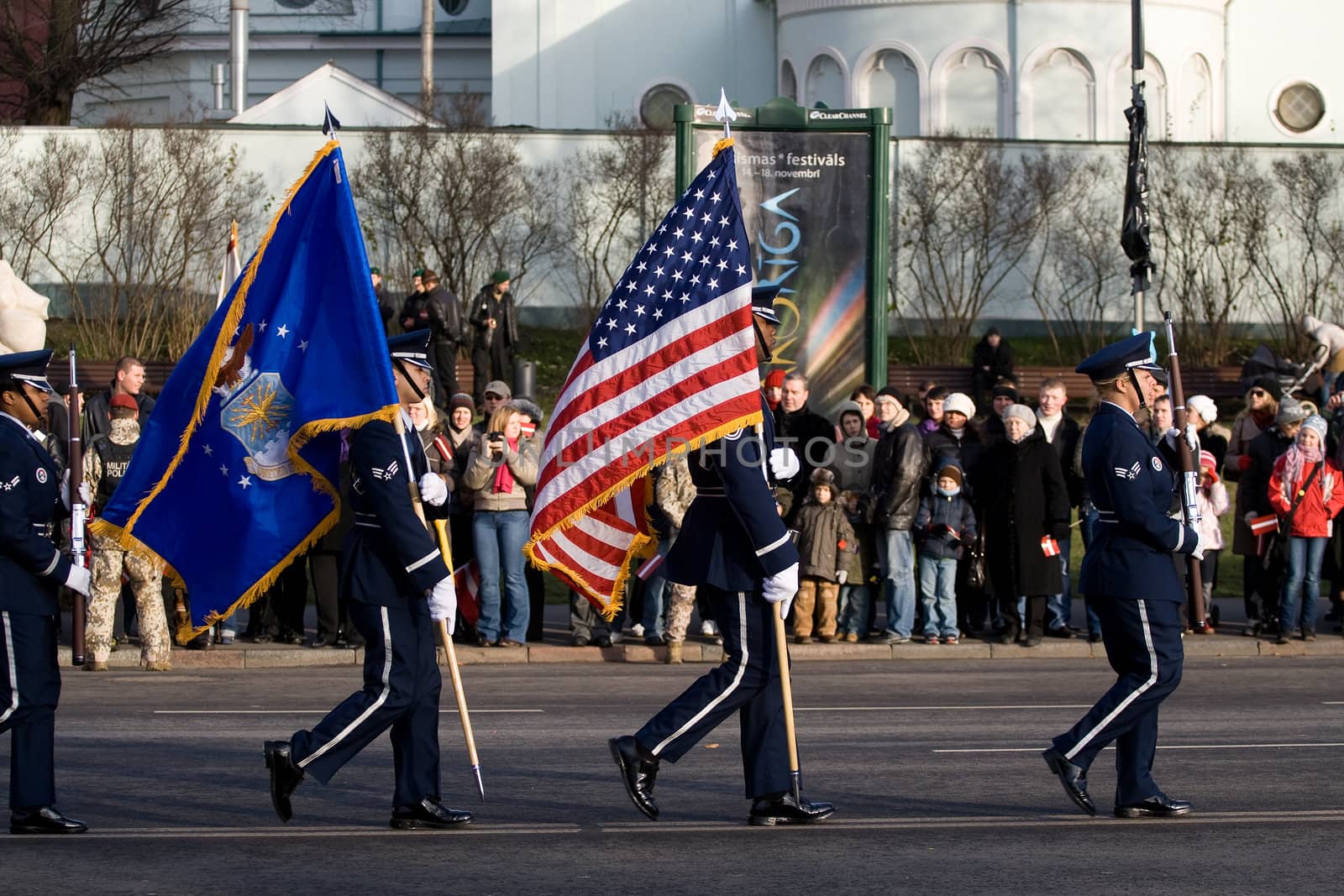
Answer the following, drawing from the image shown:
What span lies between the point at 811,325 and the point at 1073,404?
431 inches

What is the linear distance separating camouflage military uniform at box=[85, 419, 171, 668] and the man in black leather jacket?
18.8 feet

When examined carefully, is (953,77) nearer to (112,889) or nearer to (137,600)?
(137,600)

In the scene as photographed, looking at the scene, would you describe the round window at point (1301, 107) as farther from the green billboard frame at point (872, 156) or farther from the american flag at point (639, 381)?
the american flag at point (639, 381)

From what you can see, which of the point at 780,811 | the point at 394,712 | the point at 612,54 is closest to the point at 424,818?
the point at 394,712

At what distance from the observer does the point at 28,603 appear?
8.48m

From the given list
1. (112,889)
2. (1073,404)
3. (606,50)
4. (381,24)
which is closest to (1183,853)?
(112,889)

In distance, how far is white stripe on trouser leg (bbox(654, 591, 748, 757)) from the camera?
8570 millimetres

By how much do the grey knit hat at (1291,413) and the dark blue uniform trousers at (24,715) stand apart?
11.5 meters

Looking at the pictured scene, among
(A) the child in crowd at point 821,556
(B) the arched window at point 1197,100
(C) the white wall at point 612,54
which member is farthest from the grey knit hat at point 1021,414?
(C) the white wall at point 612,54

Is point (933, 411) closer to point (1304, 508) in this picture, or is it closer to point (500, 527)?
point (1304, 508)

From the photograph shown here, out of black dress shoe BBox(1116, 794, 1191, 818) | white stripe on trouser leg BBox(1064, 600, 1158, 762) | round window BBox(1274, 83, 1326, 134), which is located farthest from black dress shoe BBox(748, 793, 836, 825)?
round window BBox(1274, 83, 1326, 134)

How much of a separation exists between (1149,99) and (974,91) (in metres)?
3.89

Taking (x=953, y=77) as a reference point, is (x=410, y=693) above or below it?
below

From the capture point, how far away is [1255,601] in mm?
17016
